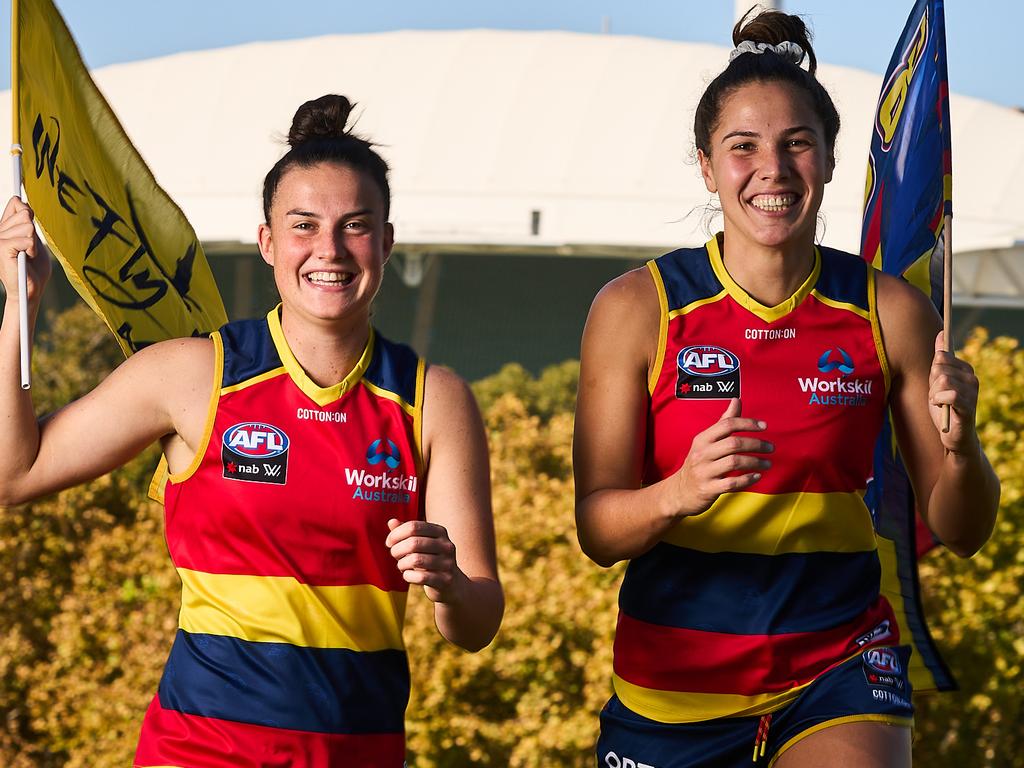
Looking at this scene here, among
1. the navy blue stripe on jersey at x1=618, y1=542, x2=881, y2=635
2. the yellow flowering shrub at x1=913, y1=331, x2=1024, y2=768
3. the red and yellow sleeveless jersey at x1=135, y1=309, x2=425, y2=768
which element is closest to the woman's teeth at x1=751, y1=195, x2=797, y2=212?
the navy blue stripe on jersey at x1=618, y1=542, x2=881, y2=635

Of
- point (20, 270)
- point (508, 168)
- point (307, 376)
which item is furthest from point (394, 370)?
point (508, 168)

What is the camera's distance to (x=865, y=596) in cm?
318

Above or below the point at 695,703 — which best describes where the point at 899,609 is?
above

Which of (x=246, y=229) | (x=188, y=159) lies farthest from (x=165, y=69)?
(x=246, y=229)

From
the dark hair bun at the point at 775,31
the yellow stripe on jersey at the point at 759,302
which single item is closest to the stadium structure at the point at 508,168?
the dark hair bun at the point at 775,31

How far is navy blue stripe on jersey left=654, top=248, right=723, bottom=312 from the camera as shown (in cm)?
325

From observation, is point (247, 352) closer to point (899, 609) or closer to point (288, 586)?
point (288, 586)

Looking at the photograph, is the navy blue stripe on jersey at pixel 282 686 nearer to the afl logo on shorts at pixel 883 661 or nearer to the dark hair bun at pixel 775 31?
the afl logo on shorts at pixel 883 661

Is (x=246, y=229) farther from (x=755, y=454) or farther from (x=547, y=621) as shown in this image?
(x=755, y=454)

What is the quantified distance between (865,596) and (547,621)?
3.57 m

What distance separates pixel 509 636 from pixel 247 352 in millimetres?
3850

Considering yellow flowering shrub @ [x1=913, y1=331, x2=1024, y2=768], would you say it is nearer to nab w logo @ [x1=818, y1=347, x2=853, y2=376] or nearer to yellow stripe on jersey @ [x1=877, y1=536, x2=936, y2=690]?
yellow stripe on jersey @ [x1=877, y1=536, x2=936, y2=690]

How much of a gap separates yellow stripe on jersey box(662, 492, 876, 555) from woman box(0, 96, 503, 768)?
1.60 ft

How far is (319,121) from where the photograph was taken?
3.25 m
